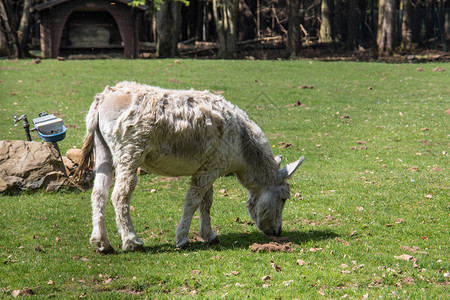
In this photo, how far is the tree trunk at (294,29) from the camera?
32.4m

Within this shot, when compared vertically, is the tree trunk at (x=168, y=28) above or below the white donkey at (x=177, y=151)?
above

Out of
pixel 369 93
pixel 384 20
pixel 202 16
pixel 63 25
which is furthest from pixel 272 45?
pixel 369 93

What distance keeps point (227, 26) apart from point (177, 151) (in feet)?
80.8

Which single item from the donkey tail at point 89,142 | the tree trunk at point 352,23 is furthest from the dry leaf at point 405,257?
the tree trunk at point 352,23

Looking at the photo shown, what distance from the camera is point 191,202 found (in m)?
7.73

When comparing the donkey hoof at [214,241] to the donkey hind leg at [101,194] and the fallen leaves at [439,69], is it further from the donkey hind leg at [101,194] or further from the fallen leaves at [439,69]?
the fallen leaves at [439,69]

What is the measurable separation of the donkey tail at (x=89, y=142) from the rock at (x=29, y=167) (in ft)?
8.80

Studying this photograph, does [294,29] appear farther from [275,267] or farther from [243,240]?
[275,267]

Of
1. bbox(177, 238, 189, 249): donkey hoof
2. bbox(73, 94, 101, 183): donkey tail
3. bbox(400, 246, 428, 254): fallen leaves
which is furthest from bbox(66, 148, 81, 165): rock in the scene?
bbox(400, 246, 428, 254): fallen leaves

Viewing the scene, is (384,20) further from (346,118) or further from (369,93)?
(346,118)

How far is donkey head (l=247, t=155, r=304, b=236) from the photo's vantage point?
8195 millimetres

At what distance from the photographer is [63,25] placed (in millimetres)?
28172

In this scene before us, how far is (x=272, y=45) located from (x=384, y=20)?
1126 centimetres

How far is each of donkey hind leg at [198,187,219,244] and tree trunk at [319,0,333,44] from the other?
3364 centimetres
